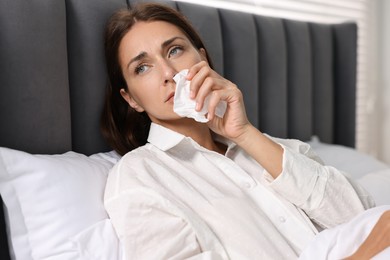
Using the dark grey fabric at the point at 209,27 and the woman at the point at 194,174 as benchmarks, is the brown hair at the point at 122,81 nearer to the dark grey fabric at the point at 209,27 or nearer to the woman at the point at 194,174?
the woman at the point at 194,174

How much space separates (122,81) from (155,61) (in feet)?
0.51

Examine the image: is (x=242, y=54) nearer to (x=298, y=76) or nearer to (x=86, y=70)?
(x=298, y=76)

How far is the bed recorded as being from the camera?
798 millimetres

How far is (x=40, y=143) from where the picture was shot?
0.94m

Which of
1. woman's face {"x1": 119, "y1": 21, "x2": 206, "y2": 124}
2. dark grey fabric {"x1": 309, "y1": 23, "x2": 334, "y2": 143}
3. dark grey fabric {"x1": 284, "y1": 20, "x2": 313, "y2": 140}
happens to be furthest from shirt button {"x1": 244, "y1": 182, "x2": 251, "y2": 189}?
dark grey fabric {"x1": 309, "y1": 23, "x2": 334, "y2": 143}

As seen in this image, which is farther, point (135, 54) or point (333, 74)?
point (333, 74)

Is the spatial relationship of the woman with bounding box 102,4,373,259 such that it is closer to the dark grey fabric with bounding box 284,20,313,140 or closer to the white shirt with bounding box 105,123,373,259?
the white shirt with bounding box 105,123,373,259

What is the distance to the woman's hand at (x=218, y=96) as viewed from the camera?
0.84m

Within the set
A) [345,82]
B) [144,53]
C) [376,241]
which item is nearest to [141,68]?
[144,53]

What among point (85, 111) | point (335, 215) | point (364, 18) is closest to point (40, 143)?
point (85, 111)

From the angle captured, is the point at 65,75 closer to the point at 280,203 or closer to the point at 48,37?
the point at 48,37

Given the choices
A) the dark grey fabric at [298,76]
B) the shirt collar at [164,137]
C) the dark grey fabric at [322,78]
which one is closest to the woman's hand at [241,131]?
the shirt collar at [164,137]

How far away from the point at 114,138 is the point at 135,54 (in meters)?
0.26

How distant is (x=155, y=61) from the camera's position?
Result: 0.97m
